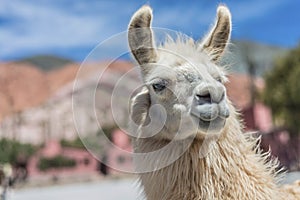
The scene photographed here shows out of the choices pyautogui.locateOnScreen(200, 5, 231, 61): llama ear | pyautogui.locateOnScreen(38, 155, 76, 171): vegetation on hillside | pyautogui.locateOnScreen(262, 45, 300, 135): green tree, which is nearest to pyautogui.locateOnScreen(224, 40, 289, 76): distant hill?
pyautogui.locateOnScreen(200, 5, 231, 61): llama ear

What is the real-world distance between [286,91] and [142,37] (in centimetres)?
3698

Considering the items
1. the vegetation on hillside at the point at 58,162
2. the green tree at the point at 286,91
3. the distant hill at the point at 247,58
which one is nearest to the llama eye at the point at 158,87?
the distant hill at the point at 247,58

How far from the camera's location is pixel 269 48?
187875mm

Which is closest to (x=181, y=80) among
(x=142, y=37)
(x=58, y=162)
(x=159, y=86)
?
(x=159, y=86)

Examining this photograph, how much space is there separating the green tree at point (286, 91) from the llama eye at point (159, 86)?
34735 mm

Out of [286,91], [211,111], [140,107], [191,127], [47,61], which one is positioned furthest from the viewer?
[47,61]

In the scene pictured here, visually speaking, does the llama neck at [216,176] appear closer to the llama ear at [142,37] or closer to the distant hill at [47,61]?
the llama ear at [142,37]

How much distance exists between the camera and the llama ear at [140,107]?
4.00 meters

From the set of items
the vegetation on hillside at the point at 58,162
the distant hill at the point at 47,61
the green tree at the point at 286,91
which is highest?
the distant hill at the point at 47,61

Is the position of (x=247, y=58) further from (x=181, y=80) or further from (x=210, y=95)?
(x=210, y=95)

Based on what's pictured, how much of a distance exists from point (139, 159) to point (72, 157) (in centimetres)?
4581

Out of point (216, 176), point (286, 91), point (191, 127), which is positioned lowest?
point (286, 91)

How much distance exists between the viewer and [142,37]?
157 inches

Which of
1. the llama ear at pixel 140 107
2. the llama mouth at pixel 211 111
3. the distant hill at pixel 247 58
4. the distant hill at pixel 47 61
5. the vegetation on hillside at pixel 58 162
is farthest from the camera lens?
the distant hill at pixel 47 61
